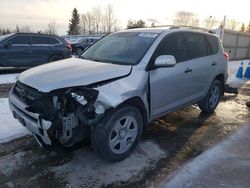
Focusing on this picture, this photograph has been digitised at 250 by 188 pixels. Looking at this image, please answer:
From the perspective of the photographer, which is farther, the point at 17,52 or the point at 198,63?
the point at 17,52

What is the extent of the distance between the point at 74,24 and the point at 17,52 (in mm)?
63817

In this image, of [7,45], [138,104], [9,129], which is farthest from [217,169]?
[7,45]

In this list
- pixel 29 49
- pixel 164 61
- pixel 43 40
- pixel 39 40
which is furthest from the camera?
pixel 43 40

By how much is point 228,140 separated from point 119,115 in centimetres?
229

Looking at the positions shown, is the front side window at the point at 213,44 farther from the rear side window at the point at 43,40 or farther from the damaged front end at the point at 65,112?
the rear side window at the point at 43,40

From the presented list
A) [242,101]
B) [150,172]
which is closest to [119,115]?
[150,172]

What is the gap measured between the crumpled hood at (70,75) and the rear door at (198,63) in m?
1.69

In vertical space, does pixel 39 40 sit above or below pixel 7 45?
above

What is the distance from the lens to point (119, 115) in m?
3.65

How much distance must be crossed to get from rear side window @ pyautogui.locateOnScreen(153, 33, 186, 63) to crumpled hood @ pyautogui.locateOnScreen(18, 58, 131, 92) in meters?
0.77

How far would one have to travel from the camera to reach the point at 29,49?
455 inches

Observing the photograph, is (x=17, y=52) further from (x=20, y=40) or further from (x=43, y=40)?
(x=43, y=40)

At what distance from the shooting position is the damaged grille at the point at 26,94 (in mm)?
3533

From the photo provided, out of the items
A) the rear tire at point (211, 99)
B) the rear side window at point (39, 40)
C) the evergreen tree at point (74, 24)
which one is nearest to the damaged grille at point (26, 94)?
the rear tire at point (211, 99)
